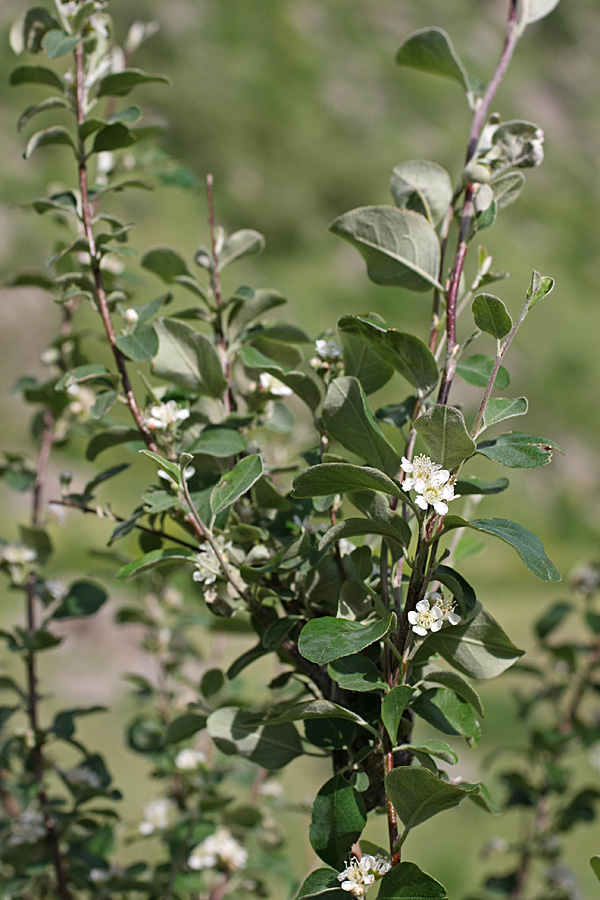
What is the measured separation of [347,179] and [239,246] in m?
5.16

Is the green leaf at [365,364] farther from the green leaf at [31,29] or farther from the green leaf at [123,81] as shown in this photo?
the green leaf at [31,29]

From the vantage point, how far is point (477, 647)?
0.42m

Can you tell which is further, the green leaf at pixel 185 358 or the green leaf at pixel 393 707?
the green leaf at pixel 185 358

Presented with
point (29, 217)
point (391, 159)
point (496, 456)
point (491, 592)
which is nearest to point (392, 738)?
point (496, 456)

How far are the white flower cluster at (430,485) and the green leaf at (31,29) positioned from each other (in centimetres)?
41

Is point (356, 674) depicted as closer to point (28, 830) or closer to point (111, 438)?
point (111, 438)

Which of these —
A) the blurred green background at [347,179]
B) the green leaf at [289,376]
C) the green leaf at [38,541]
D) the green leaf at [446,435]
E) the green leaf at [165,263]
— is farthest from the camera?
the blurred green background at [347,179]

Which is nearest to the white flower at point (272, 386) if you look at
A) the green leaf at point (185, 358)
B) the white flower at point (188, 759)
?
the green leaf at point (185, 358)

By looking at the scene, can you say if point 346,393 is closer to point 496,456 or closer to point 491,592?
point 496,456

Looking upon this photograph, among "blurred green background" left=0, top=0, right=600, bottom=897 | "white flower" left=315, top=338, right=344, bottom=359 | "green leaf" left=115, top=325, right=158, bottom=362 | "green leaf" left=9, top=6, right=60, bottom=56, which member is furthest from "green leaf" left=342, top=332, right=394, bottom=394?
"blurred green background" left=0, top=0, right=600, bottom=897

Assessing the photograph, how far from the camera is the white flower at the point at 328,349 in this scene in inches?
18.0

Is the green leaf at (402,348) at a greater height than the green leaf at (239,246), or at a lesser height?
lesser

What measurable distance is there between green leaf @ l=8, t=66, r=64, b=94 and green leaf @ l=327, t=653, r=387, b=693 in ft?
1.32

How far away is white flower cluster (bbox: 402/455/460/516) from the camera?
36cm
